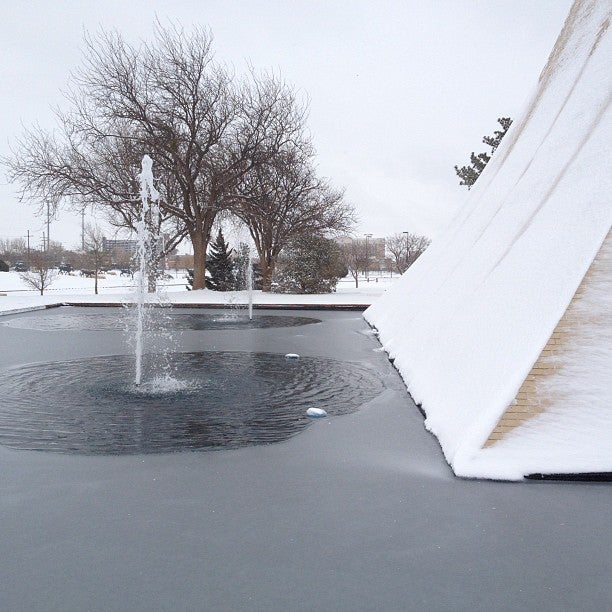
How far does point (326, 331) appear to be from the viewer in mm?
13602

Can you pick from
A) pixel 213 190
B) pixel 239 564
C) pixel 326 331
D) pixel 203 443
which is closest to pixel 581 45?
pixel 326 331

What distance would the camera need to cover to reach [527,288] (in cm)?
532

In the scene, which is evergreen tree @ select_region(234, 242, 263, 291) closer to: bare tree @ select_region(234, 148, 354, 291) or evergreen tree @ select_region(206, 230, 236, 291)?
evergreen tree @ select_region(206, 230, 236, 291)

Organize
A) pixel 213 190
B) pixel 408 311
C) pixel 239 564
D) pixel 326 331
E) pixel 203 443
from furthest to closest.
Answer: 1. pixel 213 190
2. pixel 326 331
3. pixel 408 311
4. pixel 203 443
5. pixel 239 564

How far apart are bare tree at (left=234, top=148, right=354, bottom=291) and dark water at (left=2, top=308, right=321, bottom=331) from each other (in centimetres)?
834

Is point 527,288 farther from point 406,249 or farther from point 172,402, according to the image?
point 406,249

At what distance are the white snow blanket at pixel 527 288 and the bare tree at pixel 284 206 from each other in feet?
55.0

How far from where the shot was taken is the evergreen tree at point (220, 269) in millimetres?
31922

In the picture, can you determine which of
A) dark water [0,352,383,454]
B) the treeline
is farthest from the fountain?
the treeline

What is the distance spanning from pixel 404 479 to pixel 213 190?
905 inches

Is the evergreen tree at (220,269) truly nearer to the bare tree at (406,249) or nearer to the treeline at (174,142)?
the treeline at (174,142)

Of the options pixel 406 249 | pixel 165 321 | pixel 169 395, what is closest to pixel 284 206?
pixel 165 321

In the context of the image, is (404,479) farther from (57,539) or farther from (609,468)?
(57,539)

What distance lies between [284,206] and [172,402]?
23.4 meters
